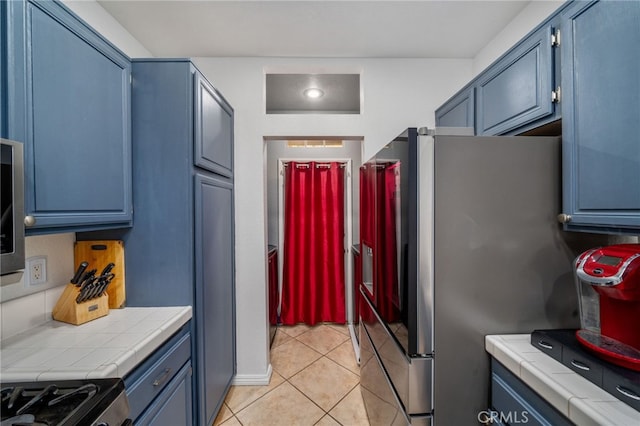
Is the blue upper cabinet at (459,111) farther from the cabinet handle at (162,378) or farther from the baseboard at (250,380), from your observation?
the baseboard at (250,380)

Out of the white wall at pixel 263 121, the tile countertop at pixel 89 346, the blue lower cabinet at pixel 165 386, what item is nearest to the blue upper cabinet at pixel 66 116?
the tile countertop at pixel 89 346

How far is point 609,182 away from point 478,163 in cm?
41

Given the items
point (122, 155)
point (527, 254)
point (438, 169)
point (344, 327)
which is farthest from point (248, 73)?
point (344, 327)

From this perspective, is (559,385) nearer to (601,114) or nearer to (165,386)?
(601,114)

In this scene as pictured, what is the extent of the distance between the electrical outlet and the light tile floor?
137cm

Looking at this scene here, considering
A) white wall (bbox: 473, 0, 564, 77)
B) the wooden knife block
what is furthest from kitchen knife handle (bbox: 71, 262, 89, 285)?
white wall (bbox: 473, 0, 564, 77)

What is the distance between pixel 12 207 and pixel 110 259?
0.68m

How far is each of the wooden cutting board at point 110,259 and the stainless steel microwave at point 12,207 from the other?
61cm

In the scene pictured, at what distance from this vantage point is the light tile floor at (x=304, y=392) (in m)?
1.76

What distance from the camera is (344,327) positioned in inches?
123

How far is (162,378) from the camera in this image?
43.6 inches

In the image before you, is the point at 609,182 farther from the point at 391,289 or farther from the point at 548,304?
the point at 391,289

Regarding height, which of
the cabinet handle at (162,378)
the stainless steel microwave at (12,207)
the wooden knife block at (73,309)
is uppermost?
the stainless steel microwave at (12,207)

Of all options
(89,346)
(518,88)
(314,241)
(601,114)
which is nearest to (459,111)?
(518,88)
